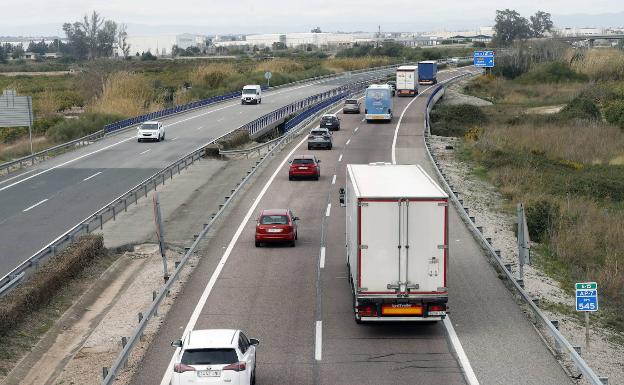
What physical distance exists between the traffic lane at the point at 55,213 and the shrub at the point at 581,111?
4843 centimetres

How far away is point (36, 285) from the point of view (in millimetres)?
23922

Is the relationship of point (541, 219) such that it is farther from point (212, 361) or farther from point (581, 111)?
point (581, 111)

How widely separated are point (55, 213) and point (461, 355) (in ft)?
79.6

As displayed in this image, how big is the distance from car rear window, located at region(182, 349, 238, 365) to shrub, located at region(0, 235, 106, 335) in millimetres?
7666

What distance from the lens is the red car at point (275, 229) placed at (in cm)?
2916

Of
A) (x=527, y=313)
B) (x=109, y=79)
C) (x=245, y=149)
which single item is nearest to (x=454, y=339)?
(x=527, y=313)

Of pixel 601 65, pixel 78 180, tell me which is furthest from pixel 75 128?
A: pixel 601 65

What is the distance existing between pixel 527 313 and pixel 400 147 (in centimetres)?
3562

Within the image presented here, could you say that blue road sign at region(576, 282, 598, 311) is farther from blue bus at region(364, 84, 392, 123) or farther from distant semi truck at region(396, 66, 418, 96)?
distant semi truck at region(396, 66, 418, 96)

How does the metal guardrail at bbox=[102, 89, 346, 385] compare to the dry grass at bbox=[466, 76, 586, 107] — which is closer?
the metal guardrail at bbox=[102, 89, 346, 385]

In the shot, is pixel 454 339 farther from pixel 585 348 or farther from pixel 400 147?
pixel 400 147

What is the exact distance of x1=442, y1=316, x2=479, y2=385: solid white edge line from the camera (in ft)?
56.5

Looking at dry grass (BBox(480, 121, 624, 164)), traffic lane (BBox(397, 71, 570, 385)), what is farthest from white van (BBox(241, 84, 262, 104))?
traffic lane (BBox(397, 71, 570, 385))

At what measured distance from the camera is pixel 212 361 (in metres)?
15.2
